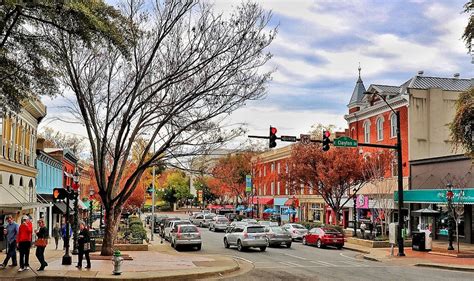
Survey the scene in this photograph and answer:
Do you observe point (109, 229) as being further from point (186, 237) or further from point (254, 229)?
point (254, 229)

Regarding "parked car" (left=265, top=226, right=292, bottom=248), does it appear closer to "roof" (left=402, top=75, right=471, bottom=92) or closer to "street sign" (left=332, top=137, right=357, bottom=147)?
"street sign" (left=332, top=137, right=357, bottom=147)

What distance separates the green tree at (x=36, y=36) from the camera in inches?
543

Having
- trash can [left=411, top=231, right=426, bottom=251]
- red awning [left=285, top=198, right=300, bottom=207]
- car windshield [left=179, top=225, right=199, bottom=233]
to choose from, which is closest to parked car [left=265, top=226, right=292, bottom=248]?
car windshield [left=179, top=225, right=199, bottom=233]

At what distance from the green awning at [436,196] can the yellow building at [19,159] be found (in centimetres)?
2482

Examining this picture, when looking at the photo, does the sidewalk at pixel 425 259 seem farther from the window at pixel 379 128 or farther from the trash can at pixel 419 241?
the window at pixel 379 128

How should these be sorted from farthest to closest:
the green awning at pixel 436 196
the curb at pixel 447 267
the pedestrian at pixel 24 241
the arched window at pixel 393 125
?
→ the arched window at pixel 393 125 → the green awning at pixel 436 196 → the curb at pixel 447 267 → the pedestrian at pixel 24 241

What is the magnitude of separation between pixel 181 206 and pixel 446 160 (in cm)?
11179

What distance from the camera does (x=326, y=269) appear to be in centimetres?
2216

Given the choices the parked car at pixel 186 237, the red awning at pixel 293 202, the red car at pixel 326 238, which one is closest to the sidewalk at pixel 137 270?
the parked car at pixel 186 237

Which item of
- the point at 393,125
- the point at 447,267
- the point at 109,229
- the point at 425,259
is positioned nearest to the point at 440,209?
the point at 425,259

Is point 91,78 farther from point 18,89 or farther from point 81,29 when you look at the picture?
point 81,29

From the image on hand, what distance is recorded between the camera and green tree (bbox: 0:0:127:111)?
45.2 feet

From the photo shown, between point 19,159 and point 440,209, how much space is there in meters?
28.1

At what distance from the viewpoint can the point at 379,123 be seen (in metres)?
50.8
